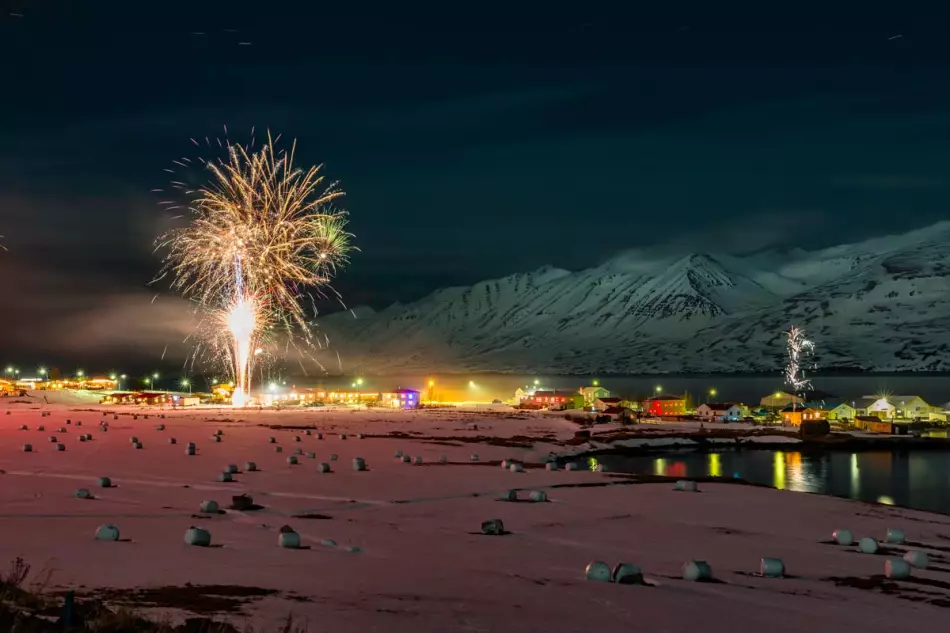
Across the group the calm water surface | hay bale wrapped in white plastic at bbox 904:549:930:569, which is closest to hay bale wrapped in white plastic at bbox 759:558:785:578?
hay bale wrapped in white plastic at bbox 904:549:930:569

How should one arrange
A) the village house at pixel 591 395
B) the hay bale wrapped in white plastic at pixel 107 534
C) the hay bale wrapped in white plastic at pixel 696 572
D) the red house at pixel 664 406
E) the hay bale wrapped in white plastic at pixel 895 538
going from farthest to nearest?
the village house at pixel 591 395, the red house at pixel 664 406, the hay bale wrapped in white plastic at pixel 895 538, the hay bale wrapped in white plastic at pixel 107 534, the hay bale wrapped in white plastic at pixel 696 572

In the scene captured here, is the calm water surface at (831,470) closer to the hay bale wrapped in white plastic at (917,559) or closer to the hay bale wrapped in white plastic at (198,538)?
the hay bale wrapped in white plastic at (917,559)

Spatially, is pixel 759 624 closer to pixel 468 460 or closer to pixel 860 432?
pixel 468 460

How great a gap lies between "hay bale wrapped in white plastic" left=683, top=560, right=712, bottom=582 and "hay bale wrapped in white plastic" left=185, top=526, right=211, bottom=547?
1051cm

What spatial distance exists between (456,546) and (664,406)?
110 metres

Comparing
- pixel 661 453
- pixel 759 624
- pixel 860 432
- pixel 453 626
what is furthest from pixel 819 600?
pixel 860 432

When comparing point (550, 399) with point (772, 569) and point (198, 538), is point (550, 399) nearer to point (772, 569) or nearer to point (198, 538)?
point (772, 569)

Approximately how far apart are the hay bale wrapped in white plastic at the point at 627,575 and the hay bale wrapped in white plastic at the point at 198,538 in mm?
8984

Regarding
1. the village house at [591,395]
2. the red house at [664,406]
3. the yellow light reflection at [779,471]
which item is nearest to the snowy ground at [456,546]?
the yellow light reflection at [779,471]

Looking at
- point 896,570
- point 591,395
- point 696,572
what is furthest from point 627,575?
point 591,395

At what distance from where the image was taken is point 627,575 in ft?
58.4

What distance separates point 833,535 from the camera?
2669 cm

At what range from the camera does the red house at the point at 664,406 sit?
12756 cm

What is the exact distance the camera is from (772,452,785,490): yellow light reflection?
58.6 meters
